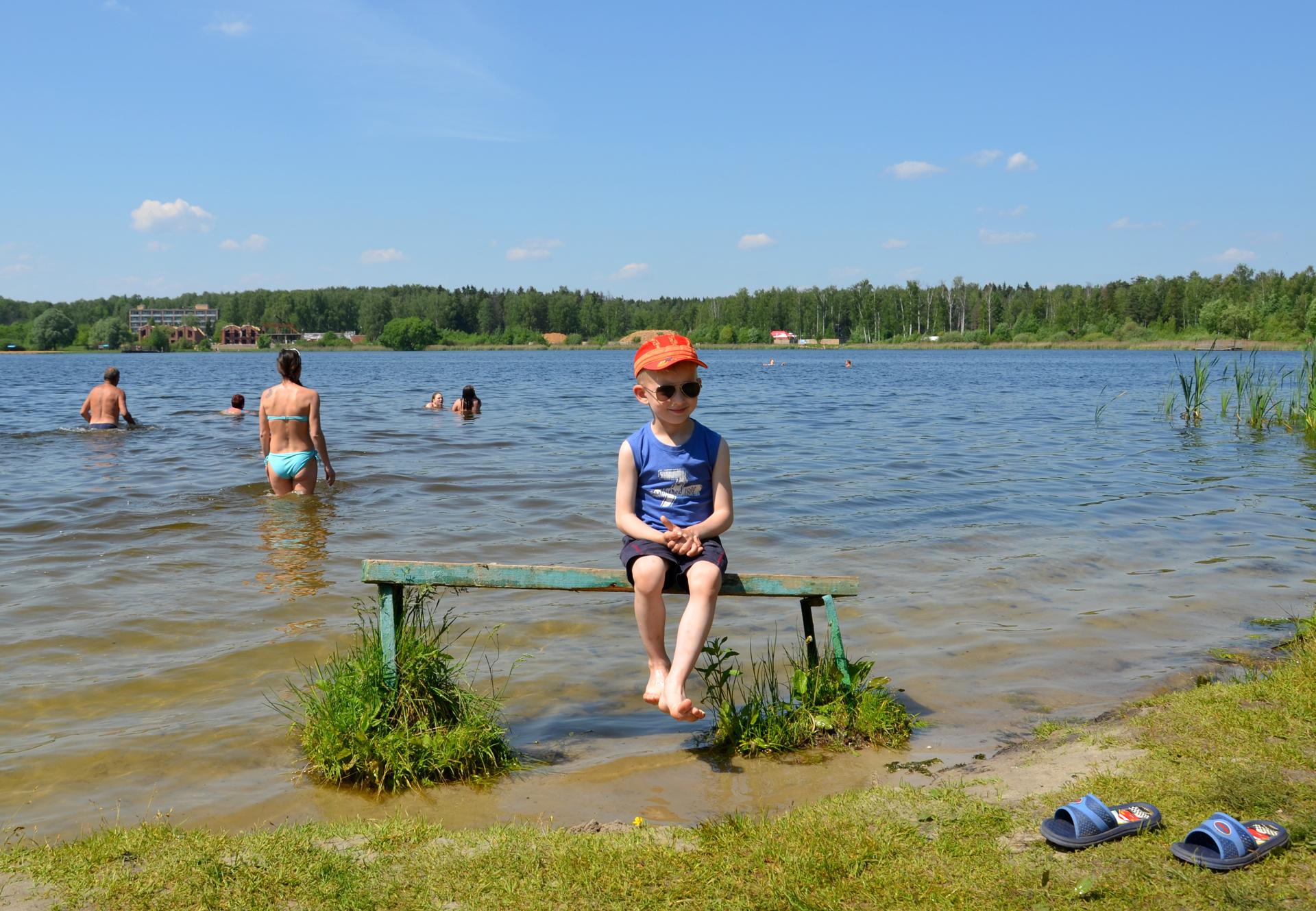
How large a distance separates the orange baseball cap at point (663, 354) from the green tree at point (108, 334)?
182143mm

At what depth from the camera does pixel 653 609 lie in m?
4.64

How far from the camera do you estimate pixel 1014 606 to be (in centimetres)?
788

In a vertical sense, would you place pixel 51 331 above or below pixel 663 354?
above

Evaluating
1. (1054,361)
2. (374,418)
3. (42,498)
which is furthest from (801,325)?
(42,498)

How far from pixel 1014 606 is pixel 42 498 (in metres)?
12.0

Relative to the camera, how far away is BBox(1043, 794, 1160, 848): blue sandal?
10.8ft

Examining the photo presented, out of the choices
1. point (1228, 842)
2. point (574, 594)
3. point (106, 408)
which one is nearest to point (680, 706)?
point (1228, 842)

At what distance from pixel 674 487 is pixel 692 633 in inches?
29.4

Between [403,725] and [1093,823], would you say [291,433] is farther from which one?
[1093,823]

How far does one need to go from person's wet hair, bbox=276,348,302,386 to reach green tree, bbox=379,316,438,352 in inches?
6633

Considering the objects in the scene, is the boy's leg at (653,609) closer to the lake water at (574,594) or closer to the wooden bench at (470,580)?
the wooden bench at (470,580)

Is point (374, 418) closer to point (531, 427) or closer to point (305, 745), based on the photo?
point (531, 427)

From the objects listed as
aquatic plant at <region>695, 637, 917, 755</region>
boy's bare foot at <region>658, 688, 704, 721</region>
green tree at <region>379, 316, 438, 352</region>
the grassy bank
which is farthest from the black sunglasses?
green tree at <region>379, 316, 438, 352</region>

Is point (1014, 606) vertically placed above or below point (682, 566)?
below
